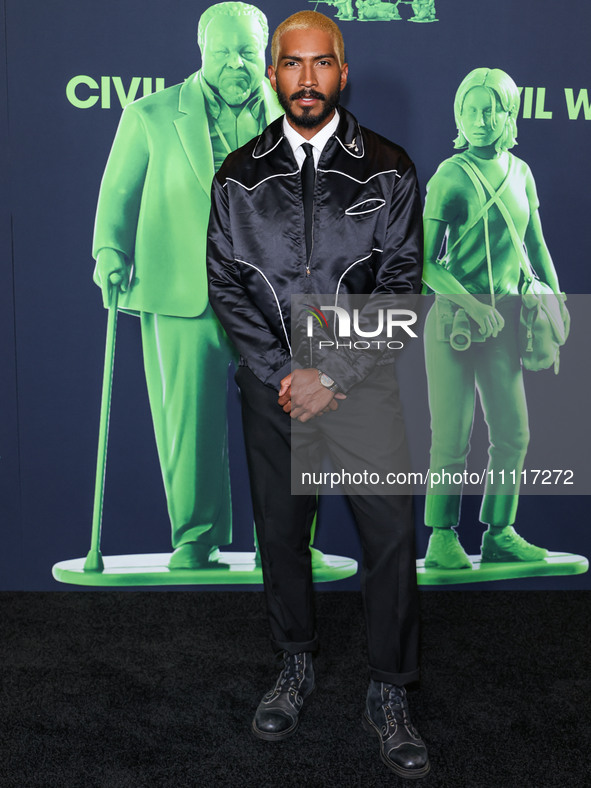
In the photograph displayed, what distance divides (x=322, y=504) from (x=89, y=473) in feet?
2.63

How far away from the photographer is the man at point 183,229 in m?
2.19

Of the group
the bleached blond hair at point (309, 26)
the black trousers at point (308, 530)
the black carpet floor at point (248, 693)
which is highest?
the bleached blond hair at point (309, 26)

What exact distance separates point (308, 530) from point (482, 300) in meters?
1.00

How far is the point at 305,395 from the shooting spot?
1638 millimetres

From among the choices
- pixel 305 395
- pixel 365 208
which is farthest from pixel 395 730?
pixel 365 208

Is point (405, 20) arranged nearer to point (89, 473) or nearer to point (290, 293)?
point (290, 293)

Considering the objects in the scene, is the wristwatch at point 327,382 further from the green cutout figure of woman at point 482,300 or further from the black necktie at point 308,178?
the green cutout figure of woman at point 482,300

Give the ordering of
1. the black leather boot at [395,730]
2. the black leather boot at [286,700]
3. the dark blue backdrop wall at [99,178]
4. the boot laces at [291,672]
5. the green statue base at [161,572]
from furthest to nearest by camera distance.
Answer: the green statue base at [161,572] → the dark blue backdrop wall at [99,178] → the boot laces at [291,672] → the black leather boot at [286,700] → the black leather boot at [395,730]

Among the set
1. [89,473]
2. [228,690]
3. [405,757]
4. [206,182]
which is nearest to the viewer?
[405,757]

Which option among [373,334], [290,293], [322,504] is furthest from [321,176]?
[322,504]

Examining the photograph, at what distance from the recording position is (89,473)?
94.3 inches

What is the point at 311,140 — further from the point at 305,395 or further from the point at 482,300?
the point at 482,300

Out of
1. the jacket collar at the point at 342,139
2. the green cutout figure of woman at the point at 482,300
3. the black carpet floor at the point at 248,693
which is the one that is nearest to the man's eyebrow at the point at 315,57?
the jacket collar at the point at 342,139

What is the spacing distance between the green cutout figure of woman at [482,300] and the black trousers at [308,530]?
2.29ft
